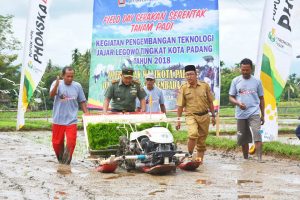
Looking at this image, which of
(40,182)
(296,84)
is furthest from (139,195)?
(296,84)

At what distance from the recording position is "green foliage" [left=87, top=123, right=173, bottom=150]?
33.1 feet

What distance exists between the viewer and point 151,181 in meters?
8.41

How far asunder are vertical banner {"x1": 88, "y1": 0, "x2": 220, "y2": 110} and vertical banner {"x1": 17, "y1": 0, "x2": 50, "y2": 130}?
1325mm

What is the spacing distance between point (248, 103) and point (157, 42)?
17.6 ft

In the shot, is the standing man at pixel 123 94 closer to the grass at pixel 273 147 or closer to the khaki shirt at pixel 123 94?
the khaki shirt at pixel 123 94

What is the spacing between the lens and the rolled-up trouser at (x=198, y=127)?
34.1 feet

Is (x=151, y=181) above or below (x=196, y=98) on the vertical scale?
below

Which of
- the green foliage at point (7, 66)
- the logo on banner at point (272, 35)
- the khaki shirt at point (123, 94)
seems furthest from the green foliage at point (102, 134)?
the green foliage at point (7, 66)

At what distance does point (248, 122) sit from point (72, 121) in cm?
317

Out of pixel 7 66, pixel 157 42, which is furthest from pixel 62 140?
pixel 7 66

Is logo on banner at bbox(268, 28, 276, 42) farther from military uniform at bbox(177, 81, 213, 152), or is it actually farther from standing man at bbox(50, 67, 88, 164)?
standing man at bbox(50, 67, 88, 164)

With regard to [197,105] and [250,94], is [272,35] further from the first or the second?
[197,105]

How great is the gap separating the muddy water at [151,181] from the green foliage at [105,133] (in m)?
0.44

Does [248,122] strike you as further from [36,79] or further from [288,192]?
[36,79]
